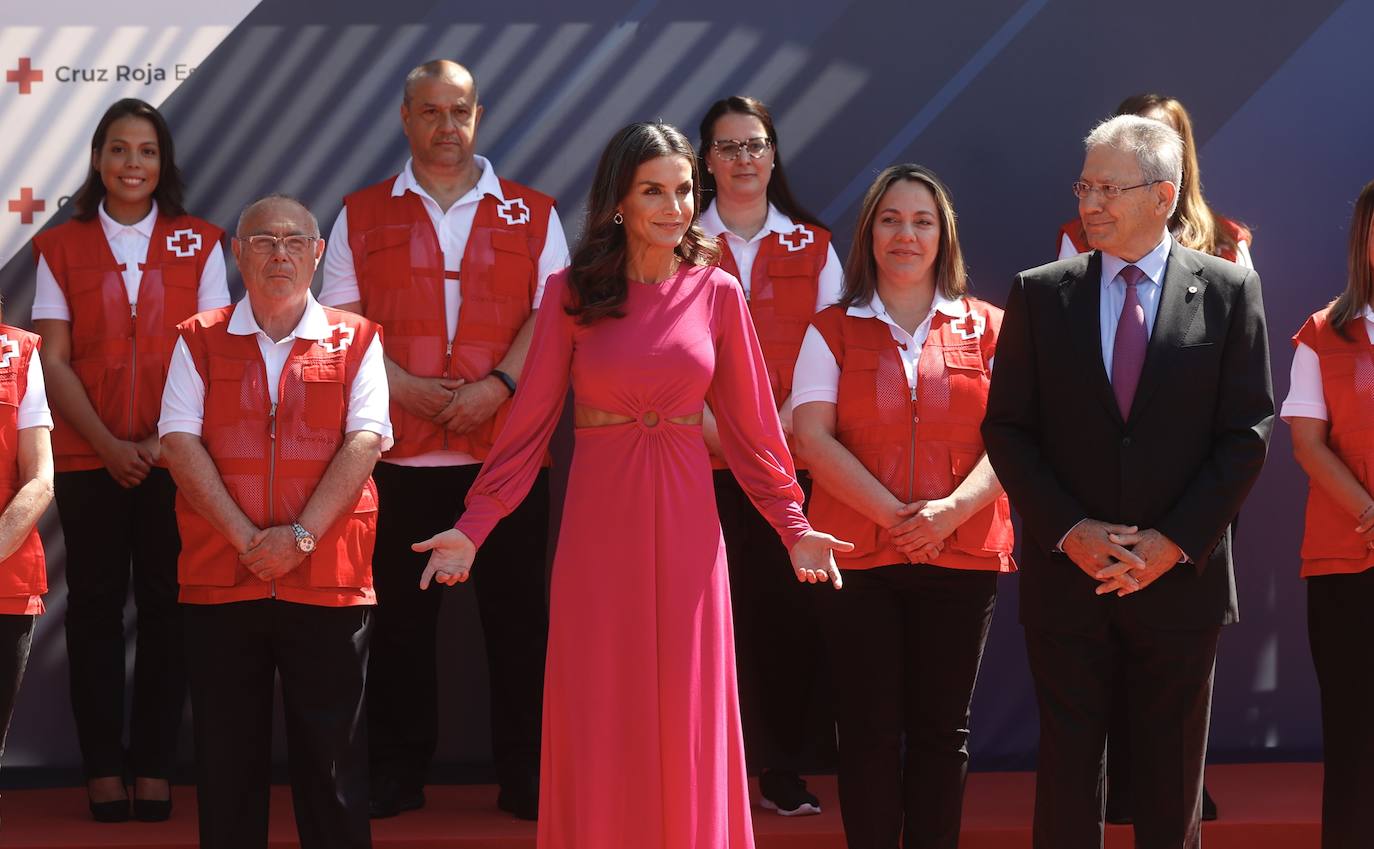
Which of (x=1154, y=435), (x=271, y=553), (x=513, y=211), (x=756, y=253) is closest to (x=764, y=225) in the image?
(x=756, y=253)

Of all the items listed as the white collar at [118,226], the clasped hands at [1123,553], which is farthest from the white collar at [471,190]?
the clasped hands at [1123,553]

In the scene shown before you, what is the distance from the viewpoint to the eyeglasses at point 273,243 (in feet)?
14.8

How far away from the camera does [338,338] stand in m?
4.59

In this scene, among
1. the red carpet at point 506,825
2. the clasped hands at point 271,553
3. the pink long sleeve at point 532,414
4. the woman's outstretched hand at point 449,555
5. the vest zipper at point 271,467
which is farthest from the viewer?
the red carpet at point 506,825

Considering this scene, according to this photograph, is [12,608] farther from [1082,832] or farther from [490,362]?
[1082,832]

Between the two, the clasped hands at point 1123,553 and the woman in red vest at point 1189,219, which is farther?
the woman in red vest at point 1189,219

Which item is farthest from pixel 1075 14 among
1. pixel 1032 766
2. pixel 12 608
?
pixel 12 608

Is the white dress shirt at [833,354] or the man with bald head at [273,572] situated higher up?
the white dress shirt at [833,354]

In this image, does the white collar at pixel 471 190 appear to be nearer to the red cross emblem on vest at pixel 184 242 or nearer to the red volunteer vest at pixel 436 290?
the red volunteer vest at pixel 436 290

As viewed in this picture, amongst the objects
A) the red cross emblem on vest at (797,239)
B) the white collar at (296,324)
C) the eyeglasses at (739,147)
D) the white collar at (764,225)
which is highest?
the eyeglasses at (739,147)

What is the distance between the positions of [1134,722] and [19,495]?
9.90 ft

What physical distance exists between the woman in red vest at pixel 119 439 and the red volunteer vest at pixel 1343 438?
11.2 feet

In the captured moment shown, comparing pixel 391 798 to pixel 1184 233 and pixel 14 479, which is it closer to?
pixel 14 479

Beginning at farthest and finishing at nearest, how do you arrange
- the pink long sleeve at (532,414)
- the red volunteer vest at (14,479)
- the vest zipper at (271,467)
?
the red volunteer vest at (14,479) → the vest zipper at (271,467) → the pink long sleeve at (532,414)
